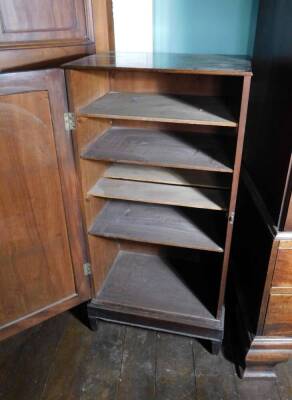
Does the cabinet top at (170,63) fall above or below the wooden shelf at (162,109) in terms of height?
above

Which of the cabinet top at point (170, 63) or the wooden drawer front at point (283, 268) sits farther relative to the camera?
the wooden drawer front at point (283, 268)

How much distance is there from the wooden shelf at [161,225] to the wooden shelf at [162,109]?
1.71ft

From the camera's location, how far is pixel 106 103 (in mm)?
1362

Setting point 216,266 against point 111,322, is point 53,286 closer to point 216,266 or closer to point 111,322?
point 111,322

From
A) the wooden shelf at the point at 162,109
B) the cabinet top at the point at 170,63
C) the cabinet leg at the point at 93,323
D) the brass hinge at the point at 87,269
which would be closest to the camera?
the cabinet top at the point at 170,63

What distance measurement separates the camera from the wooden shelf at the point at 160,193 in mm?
1371

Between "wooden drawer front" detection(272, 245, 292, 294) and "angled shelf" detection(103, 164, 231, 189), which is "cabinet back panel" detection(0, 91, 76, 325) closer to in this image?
"angled shelf" detection(103, 164, 231, 189)

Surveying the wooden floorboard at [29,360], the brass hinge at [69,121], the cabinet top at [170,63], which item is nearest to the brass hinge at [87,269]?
the wooden floorboard at [29,360]

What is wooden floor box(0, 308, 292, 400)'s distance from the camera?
1.42m

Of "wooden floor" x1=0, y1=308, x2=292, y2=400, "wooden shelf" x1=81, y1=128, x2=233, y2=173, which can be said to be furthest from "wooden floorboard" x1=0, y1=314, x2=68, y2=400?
"wooden shelf" x1=81, y1=128, x2=233, y2=173

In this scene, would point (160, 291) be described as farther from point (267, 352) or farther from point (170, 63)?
point (170, 63)

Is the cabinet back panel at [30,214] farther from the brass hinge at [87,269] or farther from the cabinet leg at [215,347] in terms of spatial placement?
the cabinet leg at [215,347]

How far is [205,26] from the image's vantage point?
150 centimetres

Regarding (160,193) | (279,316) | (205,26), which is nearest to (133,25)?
(205,26)
